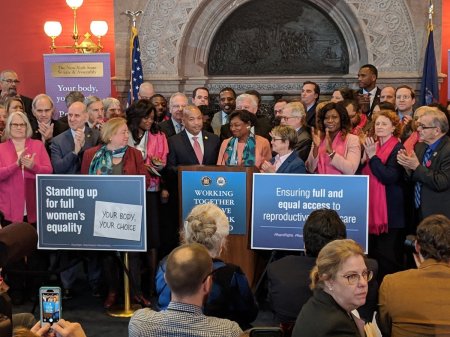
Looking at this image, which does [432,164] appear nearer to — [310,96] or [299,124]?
[299,124]

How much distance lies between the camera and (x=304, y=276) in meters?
3.28

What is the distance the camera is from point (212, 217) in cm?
327

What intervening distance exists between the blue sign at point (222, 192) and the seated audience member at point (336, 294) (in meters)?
2.24

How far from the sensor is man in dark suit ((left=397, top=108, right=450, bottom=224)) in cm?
496

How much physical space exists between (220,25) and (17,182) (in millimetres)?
5186

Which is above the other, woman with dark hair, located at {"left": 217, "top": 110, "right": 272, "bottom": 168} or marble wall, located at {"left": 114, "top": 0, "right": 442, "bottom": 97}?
marble wall, located at {"left": 114, "top": 0, "right": 442, "bottom": 97}

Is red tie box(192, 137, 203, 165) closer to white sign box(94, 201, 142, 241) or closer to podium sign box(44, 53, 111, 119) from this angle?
white sign box(94, 201, 142, 241)

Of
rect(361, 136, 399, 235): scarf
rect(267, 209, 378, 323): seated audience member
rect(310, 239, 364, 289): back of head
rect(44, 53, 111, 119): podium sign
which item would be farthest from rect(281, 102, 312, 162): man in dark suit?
rect(44, 53, 111, 119): podium sign

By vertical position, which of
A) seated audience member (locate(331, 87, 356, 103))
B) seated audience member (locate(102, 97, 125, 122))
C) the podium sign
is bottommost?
seated audience member (locate(102, 97, 125, 122))

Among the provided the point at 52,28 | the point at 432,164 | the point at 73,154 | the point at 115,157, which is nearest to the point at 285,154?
the point at 432,164

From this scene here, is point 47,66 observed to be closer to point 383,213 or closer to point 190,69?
point 190,69

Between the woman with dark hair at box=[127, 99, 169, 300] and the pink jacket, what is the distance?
0.71m

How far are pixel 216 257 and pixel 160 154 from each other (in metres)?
2.43

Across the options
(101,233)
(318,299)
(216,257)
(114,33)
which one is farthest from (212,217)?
(114,33)
